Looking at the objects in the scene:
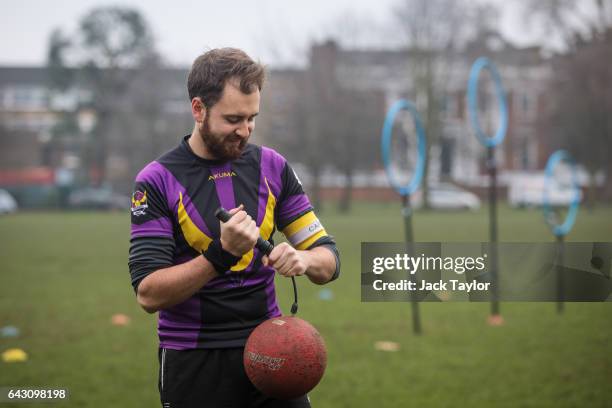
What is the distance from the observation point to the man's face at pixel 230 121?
3363 millimetres

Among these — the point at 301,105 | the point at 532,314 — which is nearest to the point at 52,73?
the point at 301,105

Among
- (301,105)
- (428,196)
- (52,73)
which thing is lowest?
(428,196)

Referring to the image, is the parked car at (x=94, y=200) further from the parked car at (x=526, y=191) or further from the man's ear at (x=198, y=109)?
the man's ear at (x=198, y=109)

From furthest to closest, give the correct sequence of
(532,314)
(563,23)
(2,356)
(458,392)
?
1. (563,23)
2. (532,314)
3. (2,356)
4. (458,392)

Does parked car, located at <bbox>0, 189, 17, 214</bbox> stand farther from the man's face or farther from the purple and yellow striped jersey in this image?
the man's face

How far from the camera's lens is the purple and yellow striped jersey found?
336 cm

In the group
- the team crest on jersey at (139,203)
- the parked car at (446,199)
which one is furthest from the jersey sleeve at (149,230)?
the parked car at (446,199)

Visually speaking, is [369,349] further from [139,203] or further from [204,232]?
[139,203]

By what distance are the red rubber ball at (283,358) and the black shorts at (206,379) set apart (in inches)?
6.4

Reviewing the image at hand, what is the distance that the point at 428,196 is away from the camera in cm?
5484

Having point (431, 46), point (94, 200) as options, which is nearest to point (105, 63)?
point (94, 200)

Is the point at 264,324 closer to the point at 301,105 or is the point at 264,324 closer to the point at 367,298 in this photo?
the point at 367,298

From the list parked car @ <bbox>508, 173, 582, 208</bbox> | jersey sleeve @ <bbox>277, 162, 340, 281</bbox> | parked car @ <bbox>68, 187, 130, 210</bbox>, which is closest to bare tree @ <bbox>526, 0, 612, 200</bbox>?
parked car @ <bbox>508, 173, 582, 208</bbox>

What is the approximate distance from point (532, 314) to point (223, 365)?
393 inches
